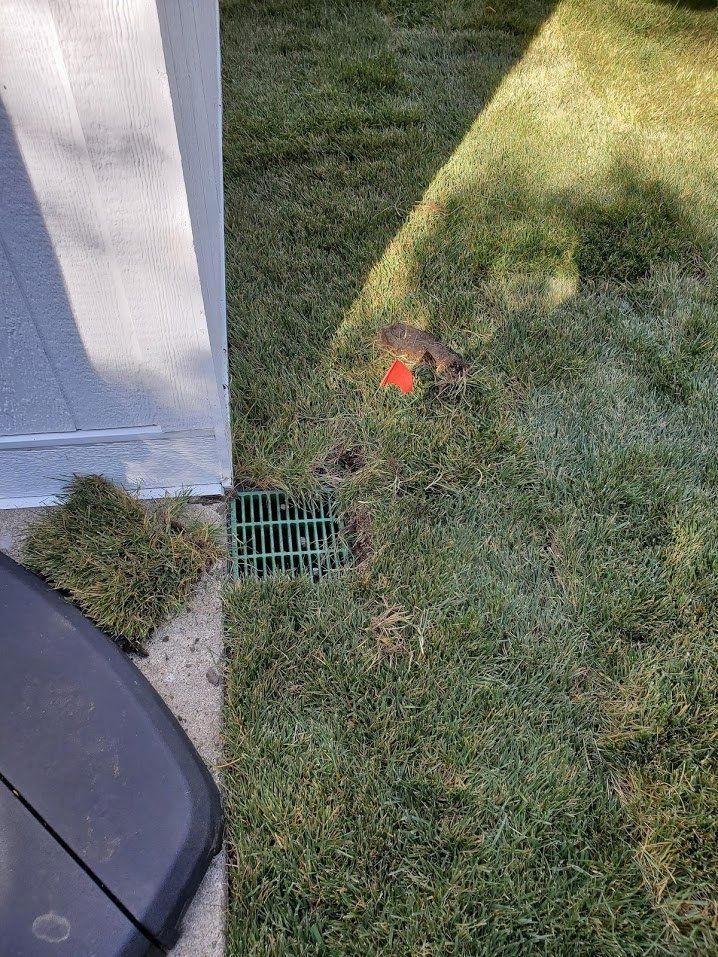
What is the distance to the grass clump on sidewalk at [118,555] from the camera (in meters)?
1.68

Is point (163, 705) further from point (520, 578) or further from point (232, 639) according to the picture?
point (520, 578)

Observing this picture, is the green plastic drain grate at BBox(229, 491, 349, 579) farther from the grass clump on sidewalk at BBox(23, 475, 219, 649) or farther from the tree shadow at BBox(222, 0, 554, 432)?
the tree shadow at BBox(222, 0, 554, 432)

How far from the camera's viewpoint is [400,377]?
221 cm

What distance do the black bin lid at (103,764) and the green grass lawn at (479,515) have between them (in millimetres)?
190

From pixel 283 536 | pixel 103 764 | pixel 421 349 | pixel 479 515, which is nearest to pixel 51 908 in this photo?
pixel 103 764

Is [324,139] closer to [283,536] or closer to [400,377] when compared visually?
[400,377]

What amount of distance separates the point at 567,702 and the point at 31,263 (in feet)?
5.22

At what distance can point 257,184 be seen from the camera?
9.95 feet

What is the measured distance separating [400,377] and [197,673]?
3.76ft

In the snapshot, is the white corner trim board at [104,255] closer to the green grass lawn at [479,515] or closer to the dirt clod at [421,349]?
the green grass lawn at [479,515]

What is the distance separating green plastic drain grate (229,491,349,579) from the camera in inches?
73.3

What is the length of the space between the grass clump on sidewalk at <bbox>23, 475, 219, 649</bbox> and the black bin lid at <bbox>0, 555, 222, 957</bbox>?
21 centimetres

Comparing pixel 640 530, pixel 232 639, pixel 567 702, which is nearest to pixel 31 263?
pixel 232 639

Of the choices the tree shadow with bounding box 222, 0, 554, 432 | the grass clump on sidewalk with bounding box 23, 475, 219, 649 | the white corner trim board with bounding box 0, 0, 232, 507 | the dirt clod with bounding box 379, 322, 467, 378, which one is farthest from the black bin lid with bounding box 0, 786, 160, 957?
the dirt clod with bounding box 379, 322, 467, 378
